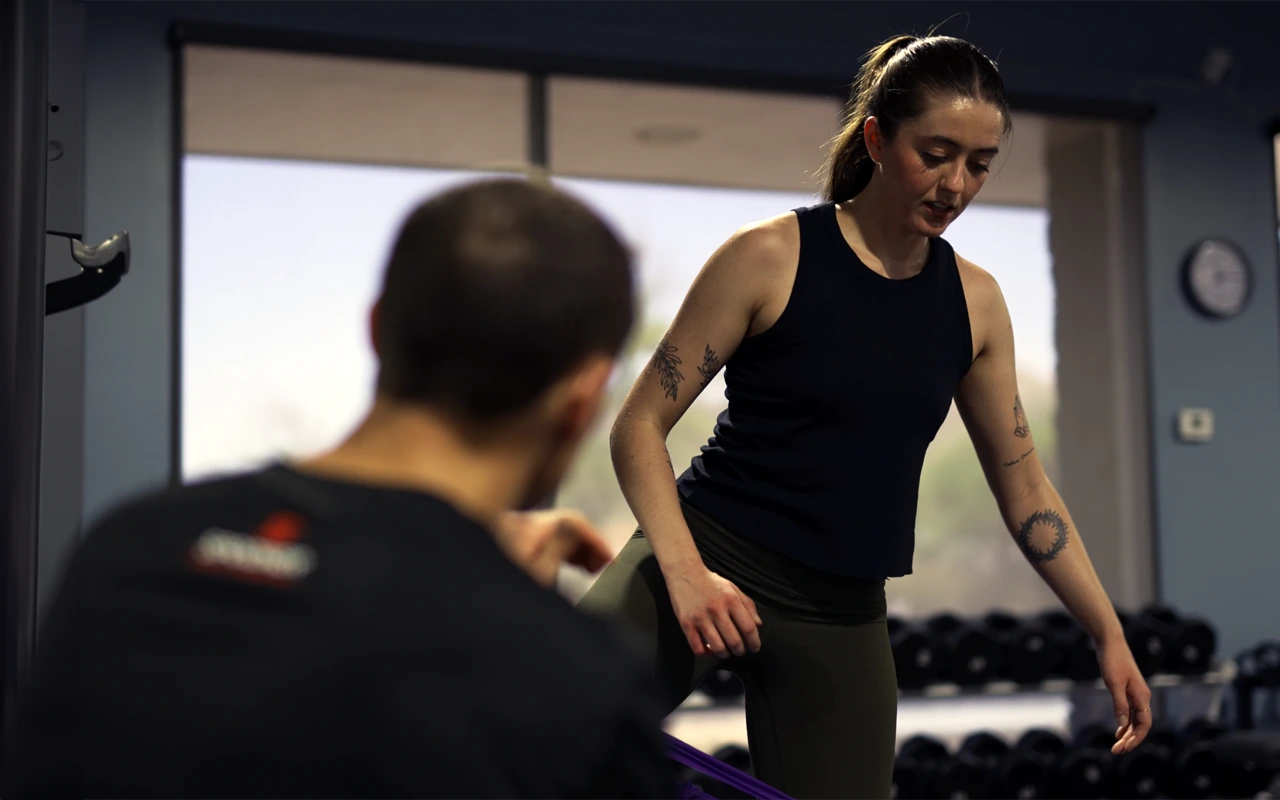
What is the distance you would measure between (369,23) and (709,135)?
1.26m

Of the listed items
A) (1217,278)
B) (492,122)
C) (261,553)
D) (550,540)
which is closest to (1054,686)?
(1217,278)

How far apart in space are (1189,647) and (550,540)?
401cm

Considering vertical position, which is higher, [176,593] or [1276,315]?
[1276,315]

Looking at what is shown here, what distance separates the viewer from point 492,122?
4449 millimetres

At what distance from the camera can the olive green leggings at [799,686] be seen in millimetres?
1721

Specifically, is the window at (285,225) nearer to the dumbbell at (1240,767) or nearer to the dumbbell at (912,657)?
the dumbbell at (912,657)

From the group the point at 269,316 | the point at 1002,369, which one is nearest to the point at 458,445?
the point at 1002,369

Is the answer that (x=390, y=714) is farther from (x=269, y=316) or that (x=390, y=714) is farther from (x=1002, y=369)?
(x=269, y=316)

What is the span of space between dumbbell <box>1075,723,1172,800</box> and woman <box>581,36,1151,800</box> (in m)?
2.44

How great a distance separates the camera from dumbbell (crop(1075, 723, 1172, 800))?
13.2 ft

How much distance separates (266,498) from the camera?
2.06 ft

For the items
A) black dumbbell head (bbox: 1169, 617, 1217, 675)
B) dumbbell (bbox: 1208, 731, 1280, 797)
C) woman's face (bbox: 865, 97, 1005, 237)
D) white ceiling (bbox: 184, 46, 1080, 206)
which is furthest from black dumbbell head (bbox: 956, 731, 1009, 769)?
woman's face (bbox: 865, 97, 1005, 237)

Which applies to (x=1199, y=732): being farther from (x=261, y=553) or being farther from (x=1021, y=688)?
(x=261, y=553)

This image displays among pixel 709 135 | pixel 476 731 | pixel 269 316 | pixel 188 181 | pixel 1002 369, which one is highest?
pixel 709 135
